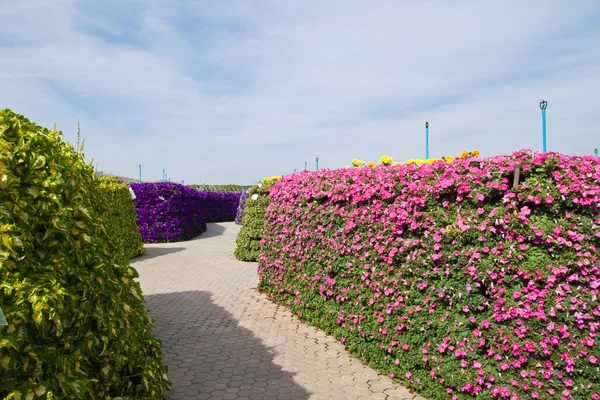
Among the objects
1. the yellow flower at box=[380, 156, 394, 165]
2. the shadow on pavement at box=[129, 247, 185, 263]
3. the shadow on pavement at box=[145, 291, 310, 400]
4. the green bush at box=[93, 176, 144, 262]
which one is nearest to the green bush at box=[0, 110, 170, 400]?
the shadow on pavement at box=[145, 291, 310, 400]

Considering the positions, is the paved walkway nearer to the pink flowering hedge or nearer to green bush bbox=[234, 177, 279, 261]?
the pink flowering hedge

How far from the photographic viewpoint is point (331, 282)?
5.74 m

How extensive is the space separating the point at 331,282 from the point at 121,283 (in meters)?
3.14

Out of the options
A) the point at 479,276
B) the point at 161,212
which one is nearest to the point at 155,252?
the point at 161,212

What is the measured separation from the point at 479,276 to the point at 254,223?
8.40 m

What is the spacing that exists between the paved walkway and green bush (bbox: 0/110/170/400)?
1.71 metres

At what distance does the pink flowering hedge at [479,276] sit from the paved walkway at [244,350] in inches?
15.0

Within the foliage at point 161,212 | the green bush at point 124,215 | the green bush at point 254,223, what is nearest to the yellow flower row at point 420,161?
the green bush at point 254,223

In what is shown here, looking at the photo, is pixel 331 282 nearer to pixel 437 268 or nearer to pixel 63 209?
pixel 437 268

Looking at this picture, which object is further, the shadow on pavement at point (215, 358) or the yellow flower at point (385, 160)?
the yellow flower at point (385, 160)

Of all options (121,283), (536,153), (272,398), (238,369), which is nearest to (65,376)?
(121,283)

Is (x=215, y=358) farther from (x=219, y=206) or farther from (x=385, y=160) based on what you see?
(x=219, y=206)

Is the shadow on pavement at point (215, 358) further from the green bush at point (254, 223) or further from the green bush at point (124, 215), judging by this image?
the green bush at point (124, 215)

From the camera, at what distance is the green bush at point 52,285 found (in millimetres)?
2156
